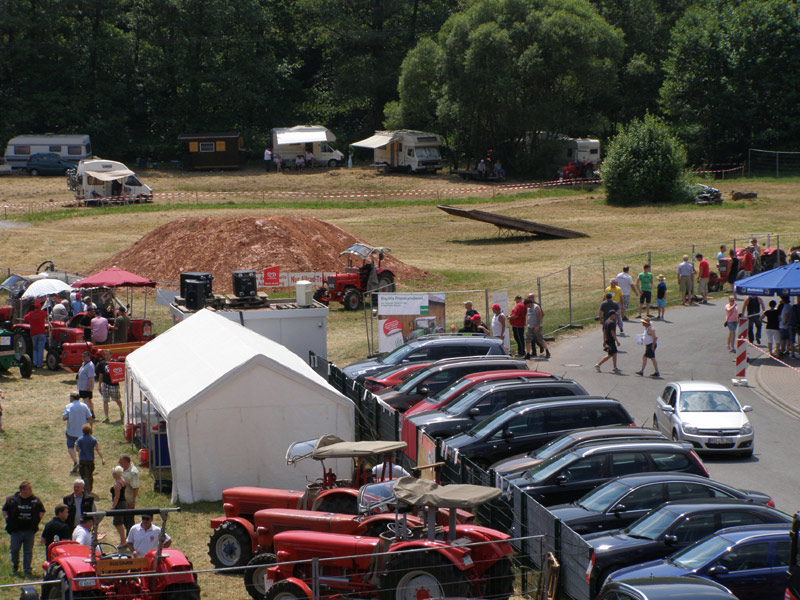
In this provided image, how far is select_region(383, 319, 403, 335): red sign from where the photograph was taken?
84.6ft

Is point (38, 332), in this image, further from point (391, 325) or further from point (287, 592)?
point (287, 592)

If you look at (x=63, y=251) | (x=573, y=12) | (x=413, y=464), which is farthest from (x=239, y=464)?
(x=573, y=12)

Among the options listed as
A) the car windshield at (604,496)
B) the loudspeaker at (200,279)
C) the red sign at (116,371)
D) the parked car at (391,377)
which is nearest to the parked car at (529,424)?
the car windshield at (604,496)

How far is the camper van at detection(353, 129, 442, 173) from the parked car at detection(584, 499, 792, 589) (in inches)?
2259

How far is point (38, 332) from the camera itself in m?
27.5

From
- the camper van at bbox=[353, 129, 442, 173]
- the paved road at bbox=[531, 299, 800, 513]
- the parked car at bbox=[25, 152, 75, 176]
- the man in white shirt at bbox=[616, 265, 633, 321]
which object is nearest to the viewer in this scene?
the paved road at bbox=[531, 299, 800, 513]

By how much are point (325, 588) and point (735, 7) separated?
221 ft

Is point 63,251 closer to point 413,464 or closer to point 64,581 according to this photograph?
point 413,464

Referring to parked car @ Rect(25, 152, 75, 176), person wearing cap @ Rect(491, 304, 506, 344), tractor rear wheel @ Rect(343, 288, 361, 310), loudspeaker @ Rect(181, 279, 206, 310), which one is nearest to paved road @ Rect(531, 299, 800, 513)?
person wearing cap @ Rect(491, 304, 506, 344)

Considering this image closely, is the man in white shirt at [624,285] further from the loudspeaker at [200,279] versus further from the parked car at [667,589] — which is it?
the parked car at [667,589]

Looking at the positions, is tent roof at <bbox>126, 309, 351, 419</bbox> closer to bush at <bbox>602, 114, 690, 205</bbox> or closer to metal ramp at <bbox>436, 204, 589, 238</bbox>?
metal ramp at <bbox>436, 204, 589, 238</bbox>

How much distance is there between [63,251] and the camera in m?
44.1

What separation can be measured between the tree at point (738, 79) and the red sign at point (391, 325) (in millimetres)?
46180

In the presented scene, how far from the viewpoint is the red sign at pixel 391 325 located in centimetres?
2580
